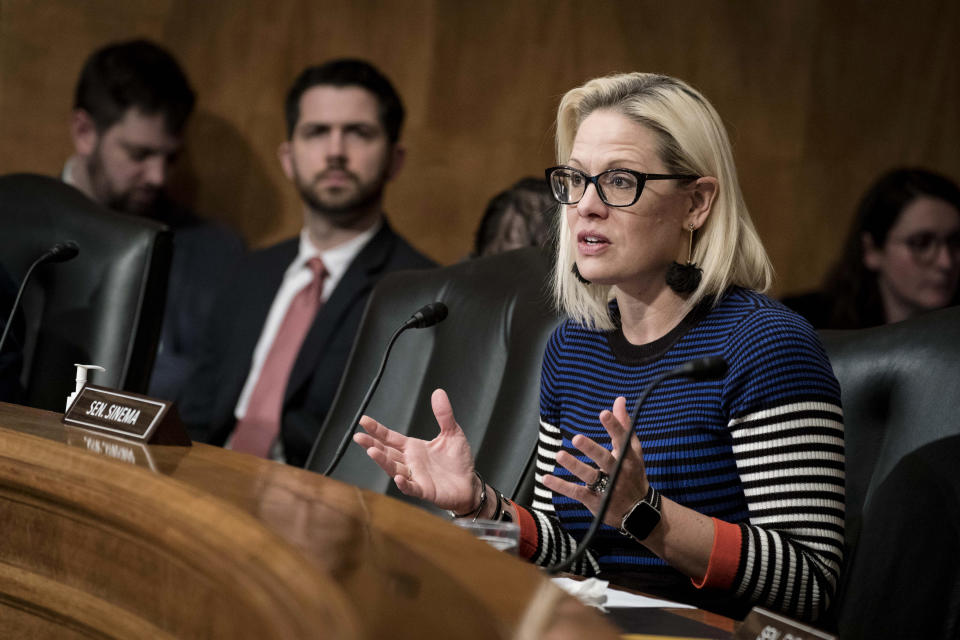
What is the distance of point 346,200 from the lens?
3.29 m

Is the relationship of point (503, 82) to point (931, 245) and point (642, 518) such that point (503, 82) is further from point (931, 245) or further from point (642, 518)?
point (642, 518)

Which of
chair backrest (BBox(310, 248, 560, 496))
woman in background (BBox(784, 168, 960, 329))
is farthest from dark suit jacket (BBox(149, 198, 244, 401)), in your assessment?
woman in background (BBox(784, 168, 960, 329))

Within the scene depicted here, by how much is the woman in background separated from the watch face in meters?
1.86

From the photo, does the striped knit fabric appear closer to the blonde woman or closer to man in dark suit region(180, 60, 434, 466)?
the blonde woman

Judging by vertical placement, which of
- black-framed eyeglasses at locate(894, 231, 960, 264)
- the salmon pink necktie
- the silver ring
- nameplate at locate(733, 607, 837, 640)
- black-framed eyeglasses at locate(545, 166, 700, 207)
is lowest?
the salmon pink necktie

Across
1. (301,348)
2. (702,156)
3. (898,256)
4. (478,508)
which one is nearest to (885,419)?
(702,156)

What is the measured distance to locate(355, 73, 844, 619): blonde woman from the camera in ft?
4.39

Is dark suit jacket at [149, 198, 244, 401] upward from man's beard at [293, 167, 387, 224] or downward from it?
downward

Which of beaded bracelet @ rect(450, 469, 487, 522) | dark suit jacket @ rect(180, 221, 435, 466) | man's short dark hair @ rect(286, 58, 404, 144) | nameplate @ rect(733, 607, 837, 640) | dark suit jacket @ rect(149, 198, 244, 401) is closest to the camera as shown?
nameplate @ rect(733, 607, 837, 640)

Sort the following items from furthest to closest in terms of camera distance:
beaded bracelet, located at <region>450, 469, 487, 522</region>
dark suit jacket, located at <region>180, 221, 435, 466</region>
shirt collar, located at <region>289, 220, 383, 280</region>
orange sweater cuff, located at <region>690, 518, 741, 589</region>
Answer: shirt collar, located at <region>289, 220, 383, 280</region> → dark suit jacket, located at <region>180, 221, 435, 466</region> → beaded bracelet, located at <region>450, 469, 487, 522</region> → orange sweater cuff, located at <region>690, 518, 741, 589</region>

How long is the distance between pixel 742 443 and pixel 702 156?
40 centimetres

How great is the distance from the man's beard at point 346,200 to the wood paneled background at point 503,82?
22.0 inches

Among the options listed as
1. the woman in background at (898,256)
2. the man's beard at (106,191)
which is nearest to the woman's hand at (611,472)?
the woman in background at (898,256)

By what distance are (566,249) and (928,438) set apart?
616mm
